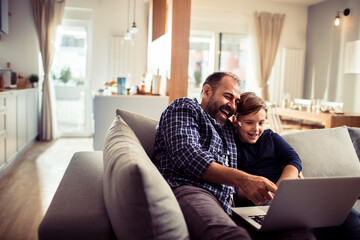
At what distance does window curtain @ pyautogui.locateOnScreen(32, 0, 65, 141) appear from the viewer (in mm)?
5453

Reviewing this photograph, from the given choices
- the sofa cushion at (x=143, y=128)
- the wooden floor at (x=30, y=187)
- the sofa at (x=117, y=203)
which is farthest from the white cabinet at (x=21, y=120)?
the sofa at (x=117, y=203)

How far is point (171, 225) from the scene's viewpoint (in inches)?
38.9

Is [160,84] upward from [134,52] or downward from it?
downward

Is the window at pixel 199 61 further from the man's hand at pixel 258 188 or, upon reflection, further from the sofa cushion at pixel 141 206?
the sofa cushion at pixel 141 206

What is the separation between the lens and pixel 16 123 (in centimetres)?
402

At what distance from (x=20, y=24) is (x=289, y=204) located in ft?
18.5

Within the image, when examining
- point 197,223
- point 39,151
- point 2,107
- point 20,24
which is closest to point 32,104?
point 39,151

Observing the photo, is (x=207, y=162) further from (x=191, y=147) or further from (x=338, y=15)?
(x=338, y=15)

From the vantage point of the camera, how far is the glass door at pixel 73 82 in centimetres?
592


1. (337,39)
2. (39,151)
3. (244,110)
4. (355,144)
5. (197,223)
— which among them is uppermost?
(337,39)

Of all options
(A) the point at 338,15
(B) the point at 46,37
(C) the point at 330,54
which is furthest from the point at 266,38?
(B) the point at 46,37

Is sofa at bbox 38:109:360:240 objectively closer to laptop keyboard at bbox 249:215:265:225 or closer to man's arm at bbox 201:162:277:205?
man's arm at bbox 201:162:277:205

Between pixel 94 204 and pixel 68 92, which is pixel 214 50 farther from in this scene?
→ pixel 94 204

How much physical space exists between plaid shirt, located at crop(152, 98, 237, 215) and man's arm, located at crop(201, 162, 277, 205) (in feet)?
0.15
